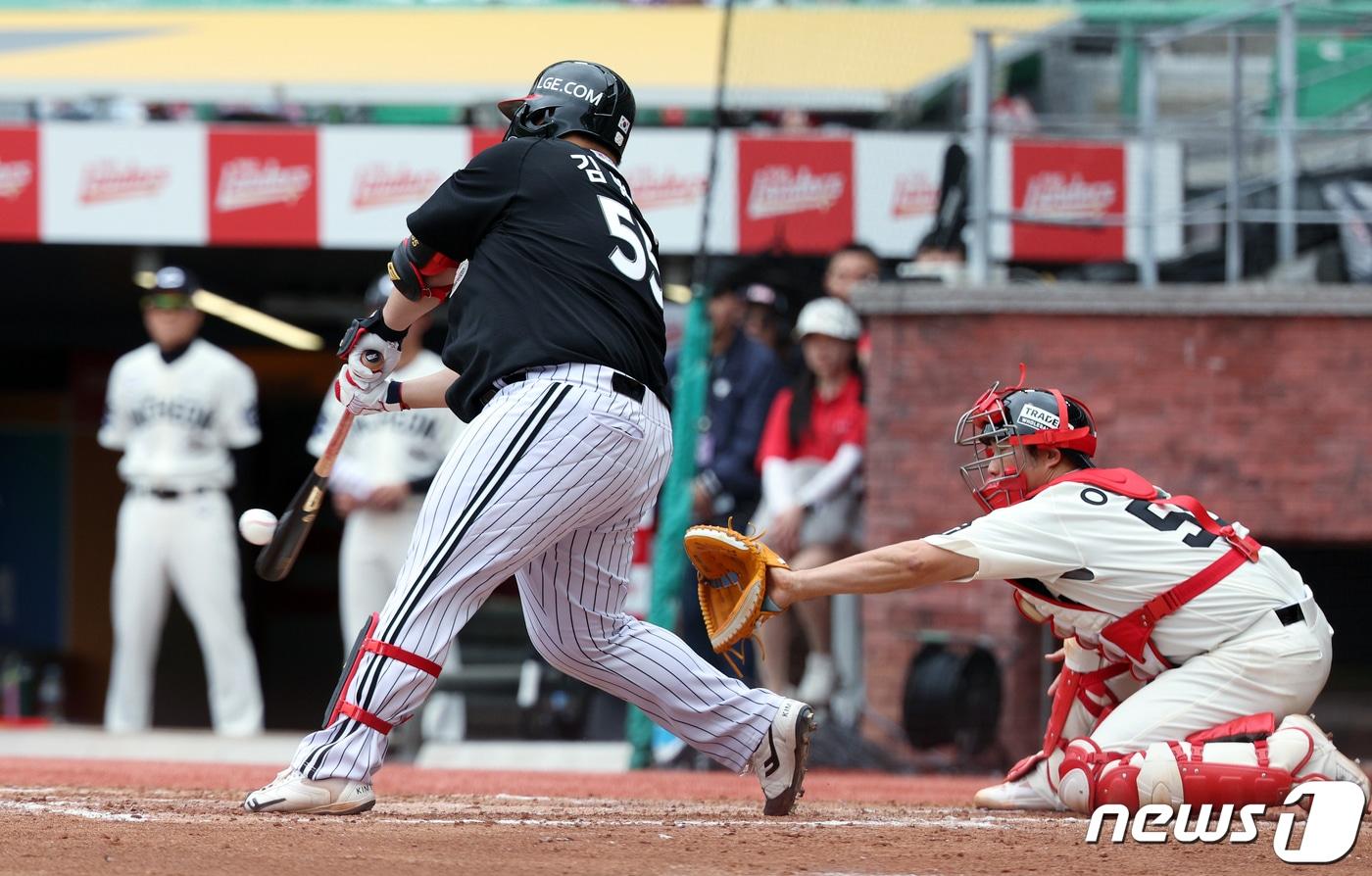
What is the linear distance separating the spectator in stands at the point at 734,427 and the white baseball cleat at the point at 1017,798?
3103 millimetres

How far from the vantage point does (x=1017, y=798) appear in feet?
16.2

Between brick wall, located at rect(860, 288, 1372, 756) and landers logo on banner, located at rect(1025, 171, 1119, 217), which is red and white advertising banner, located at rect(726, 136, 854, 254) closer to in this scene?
landers logo on banner, located at rect(1025, 171, 1119, 217)

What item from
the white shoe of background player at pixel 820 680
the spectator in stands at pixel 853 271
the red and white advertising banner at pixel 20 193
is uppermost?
the red and white advertising banner at pixel 20 193

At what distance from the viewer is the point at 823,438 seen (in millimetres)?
8008

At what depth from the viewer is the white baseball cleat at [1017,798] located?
491 centimetres

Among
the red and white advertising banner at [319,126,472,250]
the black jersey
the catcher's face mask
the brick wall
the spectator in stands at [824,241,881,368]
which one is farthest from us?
the red and white advertising banner at [319,126,472,250]

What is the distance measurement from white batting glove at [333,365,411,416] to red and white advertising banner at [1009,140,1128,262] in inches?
206

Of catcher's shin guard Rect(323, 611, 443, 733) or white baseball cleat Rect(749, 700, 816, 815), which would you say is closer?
catcher's shin guard Rect(323, 611, 443, 733)

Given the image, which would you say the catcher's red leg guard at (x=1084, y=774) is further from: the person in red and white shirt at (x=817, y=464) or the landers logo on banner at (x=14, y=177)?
the landers logo on banner at (x=14, y=177)

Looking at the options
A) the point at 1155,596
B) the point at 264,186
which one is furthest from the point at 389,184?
the point at 1155,596

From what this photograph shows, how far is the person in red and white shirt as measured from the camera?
25.6ft

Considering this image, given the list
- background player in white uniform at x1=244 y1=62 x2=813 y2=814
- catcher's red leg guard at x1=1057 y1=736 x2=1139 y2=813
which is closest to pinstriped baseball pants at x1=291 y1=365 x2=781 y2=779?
background player in white uniform at x1=244 y1=62 x2=813 y2=814

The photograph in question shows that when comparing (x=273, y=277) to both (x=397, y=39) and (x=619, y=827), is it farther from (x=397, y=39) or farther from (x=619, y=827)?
(x=619, y=827)

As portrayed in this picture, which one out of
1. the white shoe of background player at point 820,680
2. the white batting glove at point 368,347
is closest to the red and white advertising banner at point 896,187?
the white shoe of background player at point 820,680
